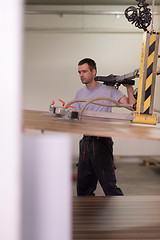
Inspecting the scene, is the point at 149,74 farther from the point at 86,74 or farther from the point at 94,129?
the point at 86,74

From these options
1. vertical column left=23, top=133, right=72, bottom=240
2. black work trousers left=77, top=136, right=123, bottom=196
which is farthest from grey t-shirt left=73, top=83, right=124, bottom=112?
vertical column left=23, top=133, right=72, bottom=240

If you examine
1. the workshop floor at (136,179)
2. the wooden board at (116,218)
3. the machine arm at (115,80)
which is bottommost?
the workshop floor at (136,179)

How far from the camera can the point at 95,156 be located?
2.96 metres

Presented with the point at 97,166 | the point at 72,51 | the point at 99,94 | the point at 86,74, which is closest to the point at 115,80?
the point at 99,94

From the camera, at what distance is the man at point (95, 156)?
9.61ft

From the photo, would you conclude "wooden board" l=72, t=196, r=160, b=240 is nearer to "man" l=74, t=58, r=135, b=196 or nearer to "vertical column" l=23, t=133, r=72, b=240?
"man" l=74, t=58, r=135, b=196

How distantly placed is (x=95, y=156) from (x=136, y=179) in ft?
8.50

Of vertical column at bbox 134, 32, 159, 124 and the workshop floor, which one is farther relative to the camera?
the workshop floor

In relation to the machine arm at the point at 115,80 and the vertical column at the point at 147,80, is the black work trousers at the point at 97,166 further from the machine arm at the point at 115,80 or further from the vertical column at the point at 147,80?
the vertical column at the point at 147,80

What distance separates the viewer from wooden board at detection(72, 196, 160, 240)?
4.83 ft

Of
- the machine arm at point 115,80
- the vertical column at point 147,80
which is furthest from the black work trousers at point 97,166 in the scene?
the vertical column at point 147,80

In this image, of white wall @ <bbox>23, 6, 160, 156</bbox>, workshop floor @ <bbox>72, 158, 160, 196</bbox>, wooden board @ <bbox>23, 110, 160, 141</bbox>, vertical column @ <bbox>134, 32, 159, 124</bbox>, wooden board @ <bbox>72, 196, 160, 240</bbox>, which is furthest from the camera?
white wall @ <bbox>23, 6, 160, 156</bbox>

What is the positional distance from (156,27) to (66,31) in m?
1.93

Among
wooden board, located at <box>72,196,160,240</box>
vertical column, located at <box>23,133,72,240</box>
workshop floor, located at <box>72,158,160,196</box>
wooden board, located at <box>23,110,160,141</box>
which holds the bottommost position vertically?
workshop floor, located at <box>72,158,160,196</box>
